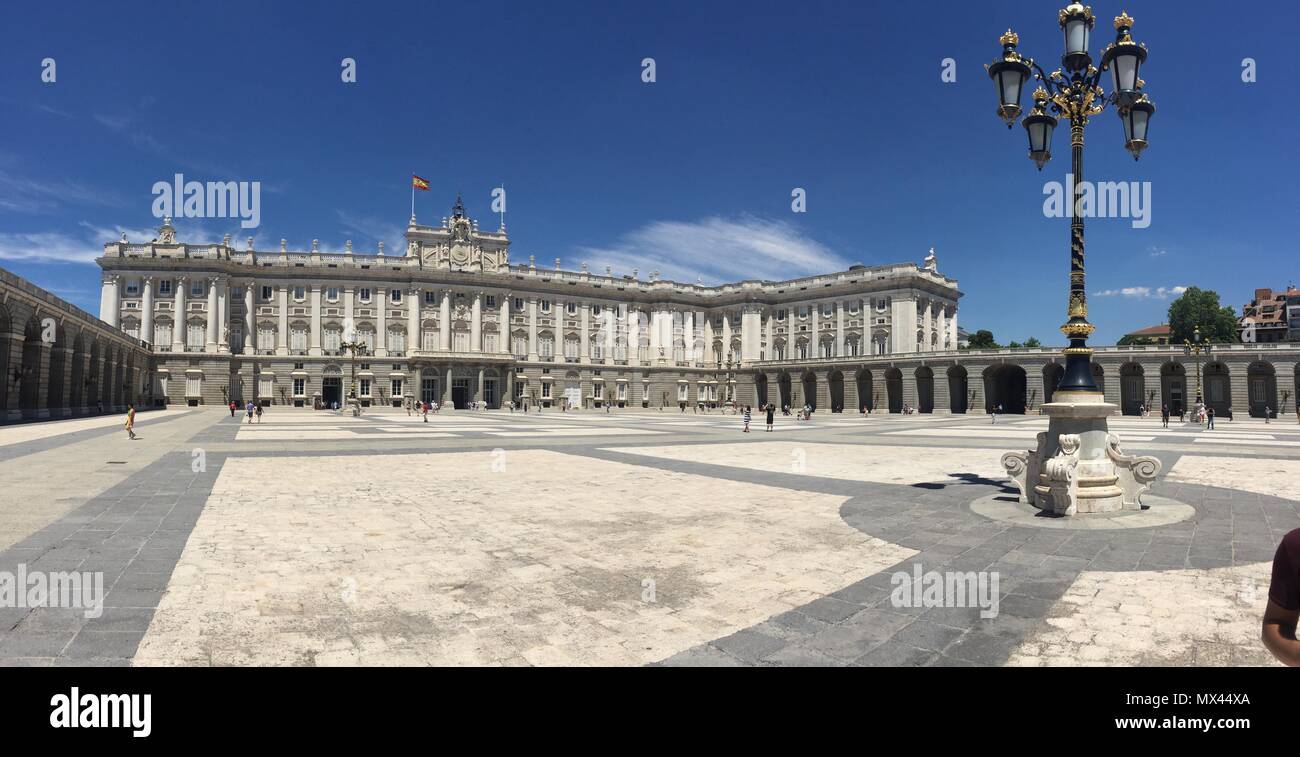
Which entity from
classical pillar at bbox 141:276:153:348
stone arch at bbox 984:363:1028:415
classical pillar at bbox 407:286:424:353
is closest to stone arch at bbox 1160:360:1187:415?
stone arch at bbox 984:363:1028:415

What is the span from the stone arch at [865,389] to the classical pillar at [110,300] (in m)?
80.6

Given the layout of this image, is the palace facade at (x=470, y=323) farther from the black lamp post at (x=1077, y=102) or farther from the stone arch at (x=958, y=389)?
the black lamp post at (x=1077, y=102)

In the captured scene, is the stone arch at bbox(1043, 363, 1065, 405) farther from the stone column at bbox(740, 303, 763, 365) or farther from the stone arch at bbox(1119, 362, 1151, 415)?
the stone column at bbox(740, 303, 763, 365)

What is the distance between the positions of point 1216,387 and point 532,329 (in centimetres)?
7291

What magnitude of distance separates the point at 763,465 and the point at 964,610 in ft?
33.9

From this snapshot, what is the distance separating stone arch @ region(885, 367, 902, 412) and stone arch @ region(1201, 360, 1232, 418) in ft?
88.0

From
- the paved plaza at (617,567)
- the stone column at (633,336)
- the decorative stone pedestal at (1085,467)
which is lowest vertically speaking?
the paved plaza at (617,567)

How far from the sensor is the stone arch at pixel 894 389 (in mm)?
70875

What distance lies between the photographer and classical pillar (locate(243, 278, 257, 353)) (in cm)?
6794

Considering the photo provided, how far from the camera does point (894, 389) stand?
239ft

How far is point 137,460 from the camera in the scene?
14680mm

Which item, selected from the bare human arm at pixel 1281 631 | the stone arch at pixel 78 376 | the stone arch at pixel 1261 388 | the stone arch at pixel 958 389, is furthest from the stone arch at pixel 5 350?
the stone arch at pixel 1261 388

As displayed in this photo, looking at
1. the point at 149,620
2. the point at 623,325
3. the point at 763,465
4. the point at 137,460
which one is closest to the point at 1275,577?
the point at 149,620
